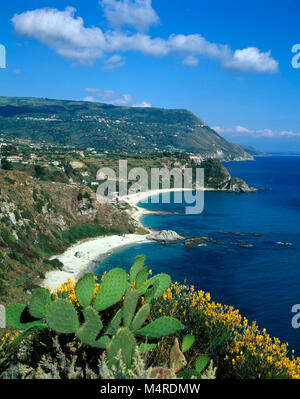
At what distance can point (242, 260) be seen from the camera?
2047 inches

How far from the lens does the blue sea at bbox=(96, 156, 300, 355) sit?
36.1 meters

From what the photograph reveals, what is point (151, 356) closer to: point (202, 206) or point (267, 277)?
point (267, 277)

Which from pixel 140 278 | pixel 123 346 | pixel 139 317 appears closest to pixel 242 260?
pixel 140 278

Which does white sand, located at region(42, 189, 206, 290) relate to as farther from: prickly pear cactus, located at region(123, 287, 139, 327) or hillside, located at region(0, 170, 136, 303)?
prickly pear cactus, located at region(123, 287, 139, 327)

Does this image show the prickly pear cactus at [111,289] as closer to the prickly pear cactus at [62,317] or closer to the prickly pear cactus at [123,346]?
the prickly pear cactus at [62,317]

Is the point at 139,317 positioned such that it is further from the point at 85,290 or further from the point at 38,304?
the point at 38,304

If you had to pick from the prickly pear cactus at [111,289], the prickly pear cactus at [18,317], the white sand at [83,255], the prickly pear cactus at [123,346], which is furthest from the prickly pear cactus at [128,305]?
the white sand at [83,255]

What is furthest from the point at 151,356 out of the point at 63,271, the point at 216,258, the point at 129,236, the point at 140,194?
the point at 140,194

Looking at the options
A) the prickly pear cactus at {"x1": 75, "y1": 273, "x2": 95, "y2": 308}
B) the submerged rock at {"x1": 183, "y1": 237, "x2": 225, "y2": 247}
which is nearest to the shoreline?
the submerged rock at {"x1": 183, "y1": 237, "x2": 225, "y2": 247}

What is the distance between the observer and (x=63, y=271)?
4444 cm

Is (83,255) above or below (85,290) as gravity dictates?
below

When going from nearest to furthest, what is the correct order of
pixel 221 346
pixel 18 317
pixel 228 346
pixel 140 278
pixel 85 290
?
pixel 85 290
pixel 18 317
pixel 140 278
pixel 228 346
pixel 221 346

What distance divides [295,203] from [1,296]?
98.6 meters
